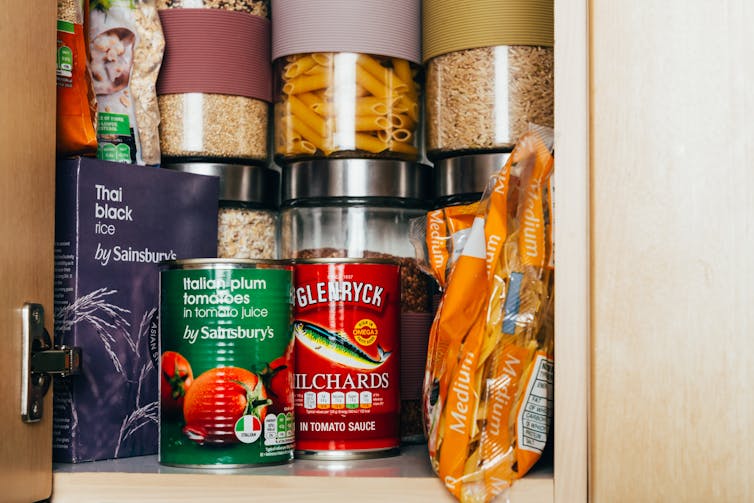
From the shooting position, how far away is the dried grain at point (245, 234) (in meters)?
1.03

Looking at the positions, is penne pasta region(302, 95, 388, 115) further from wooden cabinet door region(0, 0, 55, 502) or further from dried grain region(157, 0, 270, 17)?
wooden cabinet door region(0, 0, 55, 502)

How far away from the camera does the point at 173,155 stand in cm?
103

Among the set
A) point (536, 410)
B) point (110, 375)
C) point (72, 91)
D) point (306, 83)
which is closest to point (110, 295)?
point (110, 375)

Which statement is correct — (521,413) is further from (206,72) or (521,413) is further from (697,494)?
(206,72)

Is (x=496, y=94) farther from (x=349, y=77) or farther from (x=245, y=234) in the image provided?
(x=245, y=234)

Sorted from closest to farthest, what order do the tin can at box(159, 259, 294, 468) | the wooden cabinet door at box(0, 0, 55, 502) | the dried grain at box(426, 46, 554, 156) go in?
the wooden cabinet door at box(0, 0, 55, 502)
the tin can at box(159, 259, 294, 468)
the dried grain at box(426, 46, 554, 156)

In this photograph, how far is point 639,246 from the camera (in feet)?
2.40

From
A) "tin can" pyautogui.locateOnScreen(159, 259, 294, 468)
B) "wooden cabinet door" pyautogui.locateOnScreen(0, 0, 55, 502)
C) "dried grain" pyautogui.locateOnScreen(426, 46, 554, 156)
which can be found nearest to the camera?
"wooden cabinet door" pyautogui.locateOnScreen(0, 0, 55, 502)

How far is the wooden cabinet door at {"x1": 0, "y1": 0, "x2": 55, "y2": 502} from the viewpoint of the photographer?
2.32 feet

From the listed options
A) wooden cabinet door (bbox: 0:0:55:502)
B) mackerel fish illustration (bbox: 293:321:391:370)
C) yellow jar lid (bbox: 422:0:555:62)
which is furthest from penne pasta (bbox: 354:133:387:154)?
wooden cabinet door (bbox: 0:0:55:502)

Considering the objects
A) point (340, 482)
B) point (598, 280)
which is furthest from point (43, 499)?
point (598, 280)

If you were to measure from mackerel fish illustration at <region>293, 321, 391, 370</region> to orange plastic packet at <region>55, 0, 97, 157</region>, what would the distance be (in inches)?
10.7

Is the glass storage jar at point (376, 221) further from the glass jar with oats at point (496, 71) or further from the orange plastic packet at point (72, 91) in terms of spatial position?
the orange plastic packet at point (72, 91)

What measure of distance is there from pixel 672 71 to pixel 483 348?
10.4 inches
